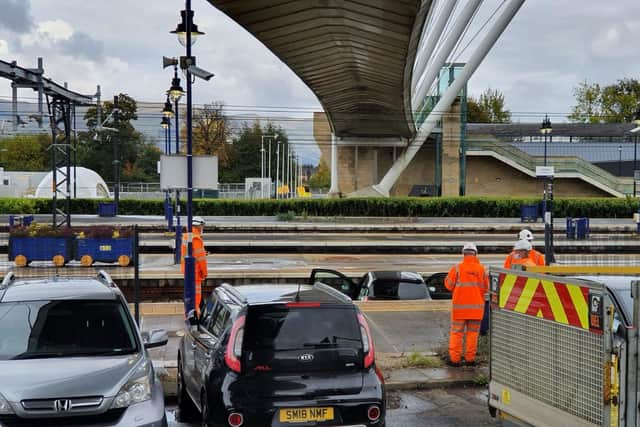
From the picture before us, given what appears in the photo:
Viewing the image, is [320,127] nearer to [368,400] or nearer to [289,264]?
[289,264]

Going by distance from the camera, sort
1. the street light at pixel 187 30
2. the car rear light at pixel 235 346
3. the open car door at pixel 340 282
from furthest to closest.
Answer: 1. the open car door at pixel 340 282
2. the street light at pixel 187 30
3. the car rear light at pixel 235 346

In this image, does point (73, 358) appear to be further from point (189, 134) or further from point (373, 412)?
point (189, 134)

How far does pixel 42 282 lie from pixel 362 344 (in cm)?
372

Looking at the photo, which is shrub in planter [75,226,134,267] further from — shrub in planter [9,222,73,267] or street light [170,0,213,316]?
street light [170,0,213,316]

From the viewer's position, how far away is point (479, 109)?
96250 mm

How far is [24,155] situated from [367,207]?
232 feet

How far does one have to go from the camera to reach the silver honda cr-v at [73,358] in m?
5.68

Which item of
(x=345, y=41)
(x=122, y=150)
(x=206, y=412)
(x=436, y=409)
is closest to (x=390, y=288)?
(x=436, y=409)

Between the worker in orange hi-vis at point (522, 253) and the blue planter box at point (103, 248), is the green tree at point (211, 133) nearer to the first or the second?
the blue planter box at point (103, 248)

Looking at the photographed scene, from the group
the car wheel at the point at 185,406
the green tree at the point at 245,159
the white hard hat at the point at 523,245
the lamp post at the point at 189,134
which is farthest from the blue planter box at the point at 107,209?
the green tree at the point at 245,159

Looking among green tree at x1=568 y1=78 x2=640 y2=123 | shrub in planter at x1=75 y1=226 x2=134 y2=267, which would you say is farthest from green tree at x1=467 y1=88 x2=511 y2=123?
shrub in planter at x1=75 y1=226 x2=134 y2=267

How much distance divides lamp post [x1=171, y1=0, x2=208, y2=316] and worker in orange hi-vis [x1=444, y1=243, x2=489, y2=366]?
167 inches

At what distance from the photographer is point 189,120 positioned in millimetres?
12430

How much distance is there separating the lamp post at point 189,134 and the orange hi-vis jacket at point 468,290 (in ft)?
14.1
